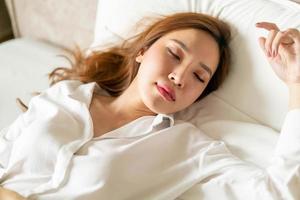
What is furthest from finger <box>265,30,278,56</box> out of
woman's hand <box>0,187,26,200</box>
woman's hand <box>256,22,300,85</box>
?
woman's hand <box>0,187,26,200</box>

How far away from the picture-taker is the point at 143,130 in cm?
115

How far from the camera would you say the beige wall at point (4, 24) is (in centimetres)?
203

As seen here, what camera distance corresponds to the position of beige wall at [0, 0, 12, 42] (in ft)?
6.67

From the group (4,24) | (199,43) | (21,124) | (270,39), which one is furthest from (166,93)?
(4,24)

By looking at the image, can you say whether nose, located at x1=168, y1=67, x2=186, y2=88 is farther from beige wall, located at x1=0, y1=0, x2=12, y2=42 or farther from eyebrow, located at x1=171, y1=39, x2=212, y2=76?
beige wall, located at x1=0, y1=0, x2=12, y2=42

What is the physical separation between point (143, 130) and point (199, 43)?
0.25 meters

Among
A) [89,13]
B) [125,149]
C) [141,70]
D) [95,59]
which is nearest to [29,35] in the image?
[89,13]

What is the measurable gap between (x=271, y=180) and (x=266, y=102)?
219 millimetres

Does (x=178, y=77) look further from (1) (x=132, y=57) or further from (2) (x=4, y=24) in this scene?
(2) (x=4, y=24)

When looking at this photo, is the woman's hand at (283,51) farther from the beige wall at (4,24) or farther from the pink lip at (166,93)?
the beige wall at (4,24)

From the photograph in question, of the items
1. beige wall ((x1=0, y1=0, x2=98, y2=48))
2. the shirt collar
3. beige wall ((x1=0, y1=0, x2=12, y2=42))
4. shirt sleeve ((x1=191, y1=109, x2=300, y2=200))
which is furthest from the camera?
beige wall ((x1=0, y1=0, x2=12, y2=42))

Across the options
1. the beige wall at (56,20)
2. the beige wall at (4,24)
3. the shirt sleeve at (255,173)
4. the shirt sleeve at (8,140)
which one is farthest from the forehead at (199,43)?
the beige wall at (4,24)

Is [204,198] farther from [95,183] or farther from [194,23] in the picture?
[194,23]

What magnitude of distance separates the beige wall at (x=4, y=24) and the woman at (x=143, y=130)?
91cm
